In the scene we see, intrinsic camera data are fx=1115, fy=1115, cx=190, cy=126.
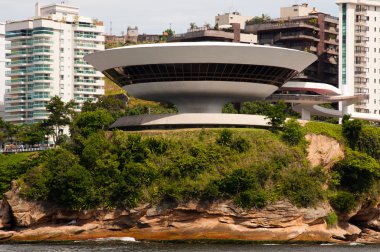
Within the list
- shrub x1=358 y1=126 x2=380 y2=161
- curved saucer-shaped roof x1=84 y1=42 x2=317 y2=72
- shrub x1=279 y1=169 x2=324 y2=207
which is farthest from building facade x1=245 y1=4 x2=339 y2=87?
shrub x1=279 y1=169 x2=324 y2=207

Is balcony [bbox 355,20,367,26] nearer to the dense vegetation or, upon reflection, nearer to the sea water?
the dense vegetation

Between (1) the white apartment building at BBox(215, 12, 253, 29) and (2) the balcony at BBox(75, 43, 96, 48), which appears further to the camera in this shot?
(1) the white apartment building at BBox(215, 12, 253, 29)

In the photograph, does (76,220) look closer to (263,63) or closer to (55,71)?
(263,63)

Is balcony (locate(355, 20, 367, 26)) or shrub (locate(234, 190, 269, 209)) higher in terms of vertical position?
balcony (locate(355, 20, 367, 26))

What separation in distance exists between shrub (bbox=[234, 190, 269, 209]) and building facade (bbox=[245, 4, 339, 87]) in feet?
240

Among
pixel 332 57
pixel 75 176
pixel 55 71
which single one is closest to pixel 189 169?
pixel 75 176

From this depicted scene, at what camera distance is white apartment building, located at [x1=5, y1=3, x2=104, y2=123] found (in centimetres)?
15262

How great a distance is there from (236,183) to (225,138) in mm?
6016

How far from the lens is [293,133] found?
9688 centimetres

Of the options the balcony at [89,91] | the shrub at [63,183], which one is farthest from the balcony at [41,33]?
the shrub at [63,183]

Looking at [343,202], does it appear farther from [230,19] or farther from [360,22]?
[230,19]

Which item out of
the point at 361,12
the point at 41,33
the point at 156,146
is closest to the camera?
the point at 156,146

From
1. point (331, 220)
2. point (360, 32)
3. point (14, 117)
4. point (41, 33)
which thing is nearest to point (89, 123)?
point (331, 220)

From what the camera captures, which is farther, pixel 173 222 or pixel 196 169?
pixel 196 169
